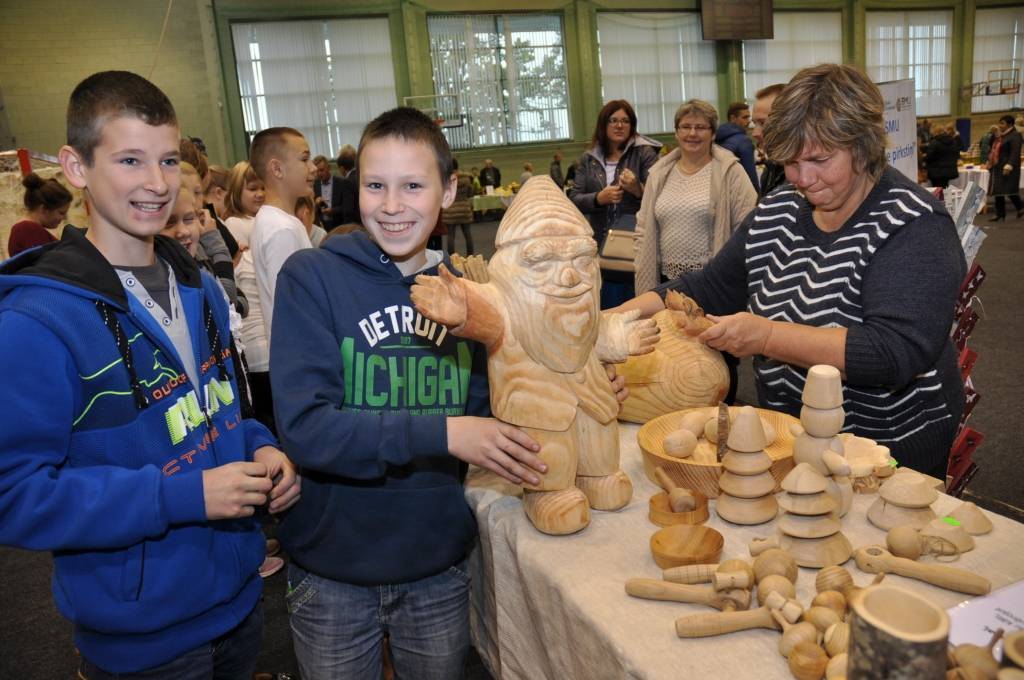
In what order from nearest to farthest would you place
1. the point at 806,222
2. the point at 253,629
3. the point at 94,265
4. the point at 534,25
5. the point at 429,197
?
the point at 94,265, the point at 429,197, the point at 253,629, the point at 806,222, the point at 534,25

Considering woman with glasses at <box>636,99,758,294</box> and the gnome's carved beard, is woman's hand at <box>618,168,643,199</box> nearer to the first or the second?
woman with glasses at <box>636,99,758,294</box>

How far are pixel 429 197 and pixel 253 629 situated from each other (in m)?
0.88

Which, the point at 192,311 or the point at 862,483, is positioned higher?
the point at 192,311

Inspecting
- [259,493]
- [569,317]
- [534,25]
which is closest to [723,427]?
[569,317]

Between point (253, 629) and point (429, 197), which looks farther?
point (253, 629)

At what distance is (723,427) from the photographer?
4.67 ft

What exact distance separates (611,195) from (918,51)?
17.8 metres

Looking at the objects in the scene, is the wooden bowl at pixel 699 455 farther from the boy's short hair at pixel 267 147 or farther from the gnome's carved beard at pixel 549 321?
the boy's short hair at pixel 267 147

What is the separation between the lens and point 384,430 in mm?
1197

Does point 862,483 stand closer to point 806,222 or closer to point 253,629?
point 806,222

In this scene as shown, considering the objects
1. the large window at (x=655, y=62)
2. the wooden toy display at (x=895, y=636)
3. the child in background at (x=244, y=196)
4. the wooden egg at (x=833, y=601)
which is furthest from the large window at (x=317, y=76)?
the wooden toy display at (x=895, y=636)

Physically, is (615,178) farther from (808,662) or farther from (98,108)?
(808,662)

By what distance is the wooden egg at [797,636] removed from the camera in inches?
35.2

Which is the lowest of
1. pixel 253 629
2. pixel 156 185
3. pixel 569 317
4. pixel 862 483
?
pixel 253 629
